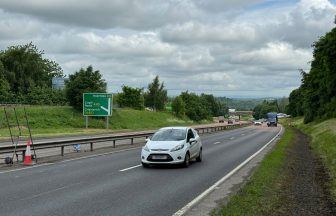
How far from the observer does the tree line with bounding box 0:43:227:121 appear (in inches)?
3081

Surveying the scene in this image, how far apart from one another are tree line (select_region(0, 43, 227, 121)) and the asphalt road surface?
59.0 m

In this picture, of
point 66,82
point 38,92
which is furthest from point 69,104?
point 38,92

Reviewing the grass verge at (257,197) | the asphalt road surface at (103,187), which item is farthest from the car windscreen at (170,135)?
the grass verge at (257,197)

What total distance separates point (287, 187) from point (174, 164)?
5900mm

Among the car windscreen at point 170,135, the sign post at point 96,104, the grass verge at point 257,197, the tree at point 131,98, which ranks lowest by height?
the grass verge at point 257,197

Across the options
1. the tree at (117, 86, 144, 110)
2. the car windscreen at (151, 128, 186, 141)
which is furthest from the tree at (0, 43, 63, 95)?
the car windscreen at (151, 128, 186, 141)

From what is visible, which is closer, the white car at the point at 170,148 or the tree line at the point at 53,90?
the white car at the point at 170,148

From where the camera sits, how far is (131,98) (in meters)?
110

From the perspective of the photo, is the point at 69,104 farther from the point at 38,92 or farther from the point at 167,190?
the point at 167,190

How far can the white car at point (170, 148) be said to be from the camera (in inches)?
714

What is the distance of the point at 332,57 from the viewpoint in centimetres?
6272

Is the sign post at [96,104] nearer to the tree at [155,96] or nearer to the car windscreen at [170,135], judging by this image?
the car windscreen at [170,135]

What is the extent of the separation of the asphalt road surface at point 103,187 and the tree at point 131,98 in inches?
3501

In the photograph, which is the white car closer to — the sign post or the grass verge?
the grass verge
